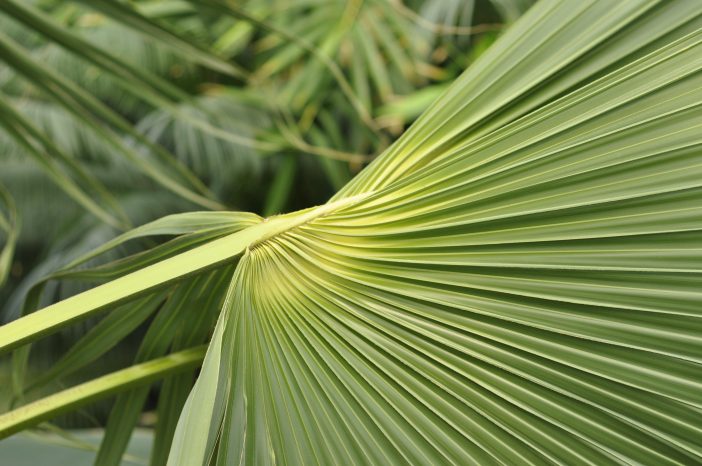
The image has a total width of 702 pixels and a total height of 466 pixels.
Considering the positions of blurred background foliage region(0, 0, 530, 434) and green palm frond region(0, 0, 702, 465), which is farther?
blurred background foliage region(0, 0, 530, 434)

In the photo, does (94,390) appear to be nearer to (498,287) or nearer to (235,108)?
(498,287)

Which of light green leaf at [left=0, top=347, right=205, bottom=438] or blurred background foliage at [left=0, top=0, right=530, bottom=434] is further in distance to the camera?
blurred background foliage at [left=0, top=0, right=530, bottom=434]

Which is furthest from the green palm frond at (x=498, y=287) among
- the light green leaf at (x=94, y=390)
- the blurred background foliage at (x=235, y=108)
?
the blurred background foliage at (x=235, y=108)

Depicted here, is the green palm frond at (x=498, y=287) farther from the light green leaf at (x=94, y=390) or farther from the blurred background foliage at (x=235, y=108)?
the blurred background foliage at (x=235, y=108)

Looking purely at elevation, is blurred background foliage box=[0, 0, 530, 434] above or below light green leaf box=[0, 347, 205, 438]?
above

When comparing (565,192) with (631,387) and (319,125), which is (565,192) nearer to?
(631,387)

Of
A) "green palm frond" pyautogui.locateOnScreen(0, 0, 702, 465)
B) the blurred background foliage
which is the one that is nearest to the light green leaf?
"green palm frond" pyautogui.locateOnScreen(0, 0, 702, 465)

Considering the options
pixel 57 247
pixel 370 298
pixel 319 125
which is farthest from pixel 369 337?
pixel 57 247

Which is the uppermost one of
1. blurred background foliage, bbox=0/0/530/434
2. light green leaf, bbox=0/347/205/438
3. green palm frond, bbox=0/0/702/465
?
blurred background foliage, bbox=0/0/530/434

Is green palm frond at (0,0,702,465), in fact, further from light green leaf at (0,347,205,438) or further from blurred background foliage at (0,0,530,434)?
blurred background foliage at (0,0,530,434)

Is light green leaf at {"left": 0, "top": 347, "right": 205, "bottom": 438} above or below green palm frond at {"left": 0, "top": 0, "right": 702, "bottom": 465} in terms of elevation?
below
